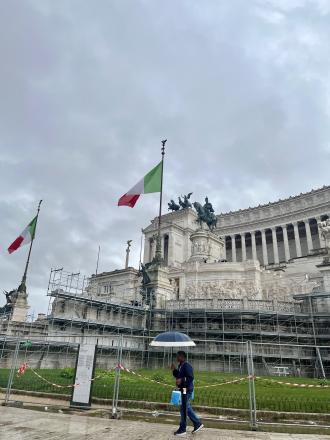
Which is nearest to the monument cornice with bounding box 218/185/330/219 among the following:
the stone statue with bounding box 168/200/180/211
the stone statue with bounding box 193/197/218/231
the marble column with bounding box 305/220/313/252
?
the marble column with bounding box 305/220/313/252

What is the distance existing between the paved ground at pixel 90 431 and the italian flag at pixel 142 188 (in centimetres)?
2249

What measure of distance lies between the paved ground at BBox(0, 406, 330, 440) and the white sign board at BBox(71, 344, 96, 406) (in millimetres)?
1235

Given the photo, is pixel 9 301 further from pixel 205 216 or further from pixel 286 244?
pixel 286 244

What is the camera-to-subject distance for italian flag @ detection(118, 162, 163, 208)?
105 ft

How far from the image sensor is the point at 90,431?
8.79 m

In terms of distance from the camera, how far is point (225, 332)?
30938 millimetres

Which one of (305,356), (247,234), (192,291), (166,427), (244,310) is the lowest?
(166,427)

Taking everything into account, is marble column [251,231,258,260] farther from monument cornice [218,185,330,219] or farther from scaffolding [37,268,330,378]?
scaffolding [37,268,330,378]

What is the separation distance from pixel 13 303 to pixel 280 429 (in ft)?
99.1

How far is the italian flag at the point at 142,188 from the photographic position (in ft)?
105

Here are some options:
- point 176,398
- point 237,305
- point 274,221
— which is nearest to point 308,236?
point 274,221

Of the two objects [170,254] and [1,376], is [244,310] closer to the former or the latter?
[1,376]

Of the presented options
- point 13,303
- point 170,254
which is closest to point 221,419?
point 13,303

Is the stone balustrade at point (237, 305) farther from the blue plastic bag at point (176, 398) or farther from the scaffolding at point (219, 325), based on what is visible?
the blue plastic bag at point (176, 398)
